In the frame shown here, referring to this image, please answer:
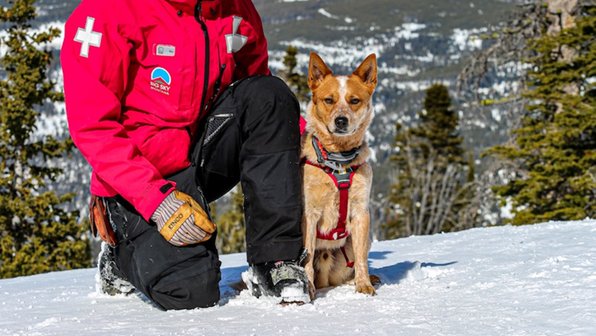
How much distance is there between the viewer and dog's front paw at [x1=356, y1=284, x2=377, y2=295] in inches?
124

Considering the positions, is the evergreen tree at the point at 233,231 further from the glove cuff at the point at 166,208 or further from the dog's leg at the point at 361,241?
the glove cuff at the point at 166,208

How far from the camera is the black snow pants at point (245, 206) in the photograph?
302 centimetres

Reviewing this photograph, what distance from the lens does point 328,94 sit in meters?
3.79

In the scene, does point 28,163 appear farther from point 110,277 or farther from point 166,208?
point 166,208

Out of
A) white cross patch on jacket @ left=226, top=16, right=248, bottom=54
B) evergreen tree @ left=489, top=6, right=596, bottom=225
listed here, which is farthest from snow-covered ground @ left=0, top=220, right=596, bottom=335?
evergreen tree @ left=489, top=6, right=596, bottom=225

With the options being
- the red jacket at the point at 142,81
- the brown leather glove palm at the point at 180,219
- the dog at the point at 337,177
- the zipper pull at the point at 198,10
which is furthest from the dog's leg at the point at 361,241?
the zipper pull at the point at 198,10

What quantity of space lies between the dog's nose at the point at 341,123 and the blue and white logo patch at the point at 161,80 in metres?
1.01

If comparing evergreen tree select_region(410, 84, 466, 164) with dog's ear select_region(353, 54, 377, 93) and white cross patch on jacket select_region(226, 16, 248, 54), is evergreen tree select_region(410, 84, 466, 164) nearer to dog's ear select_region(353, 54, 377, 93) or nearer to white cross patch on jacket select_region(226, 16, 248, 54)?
dog's ear select_region(353, 54, 377, 93)

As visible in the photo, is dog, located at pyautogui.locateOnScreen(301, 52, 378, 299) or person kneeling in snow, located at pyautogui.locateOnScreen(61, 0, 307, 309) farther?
dog, located at pyautogui.locateOnScreen(301, 52, 378, 299)

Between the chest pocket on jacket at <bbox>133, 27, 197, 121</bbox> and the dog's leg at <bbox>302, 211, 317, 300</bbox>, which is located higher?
the chest pocket on jacket at <bbox>133, 27, 197, 121</bbox>

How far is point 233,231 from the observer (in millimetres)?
32469

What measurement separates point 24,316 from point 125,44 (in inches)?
55.9

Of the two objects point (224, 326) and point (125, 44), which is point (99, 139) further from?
point (224, 326)

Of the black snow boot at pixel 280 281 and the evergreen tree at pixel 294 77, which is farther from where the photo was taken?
the evergreen tree at pixel 294 77
